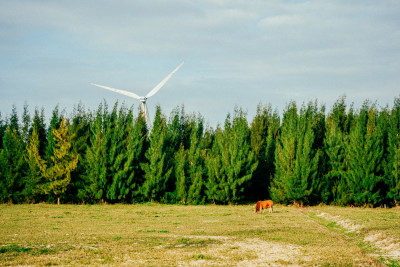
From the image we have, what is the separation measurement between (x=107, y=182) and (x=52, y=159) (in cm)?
655

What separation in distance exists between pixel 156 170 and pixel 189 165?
405 centimetres

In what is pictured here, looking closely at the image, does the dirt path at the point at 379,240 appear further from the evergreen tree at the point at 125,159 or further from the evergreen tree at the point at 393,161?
the evergreen tree at the point at 125,159

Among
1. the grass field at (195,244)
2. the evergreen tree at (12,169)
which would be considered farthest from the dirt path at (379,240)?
the evergreen tree at (12,169)

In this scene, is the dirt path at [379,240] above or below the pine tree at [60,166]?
below

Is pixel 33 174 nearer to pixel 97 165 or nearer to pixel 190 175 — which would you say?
pixel 97 165

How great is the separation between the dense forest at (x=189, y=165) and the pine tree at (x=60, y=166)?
0.36 ft

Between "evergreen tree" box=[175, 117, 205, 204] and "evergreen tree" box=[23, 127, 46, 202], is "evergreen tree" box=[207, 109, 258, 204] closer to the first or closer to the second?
"evergreen tree" box=[175, 117, 205, 204]

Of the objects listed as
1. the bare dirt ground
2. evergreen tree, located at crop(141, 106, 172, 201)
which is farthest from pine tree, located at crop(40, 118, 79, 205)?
the bare dirt ground

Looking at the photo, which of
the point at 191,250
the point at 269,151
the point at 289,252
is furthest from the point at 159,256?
the point at 269,151

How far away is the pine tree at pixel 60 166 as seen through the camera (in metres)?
43.6

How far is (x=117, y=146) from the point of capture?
4662 cm

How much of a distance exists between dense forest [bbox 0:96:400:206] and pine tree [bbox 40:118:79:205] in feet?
0.36

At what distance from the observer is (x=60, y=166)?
44188 millimetres

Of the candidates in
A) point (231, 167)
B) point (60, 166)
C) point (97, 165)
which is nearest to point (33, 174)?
point (60, 166)
